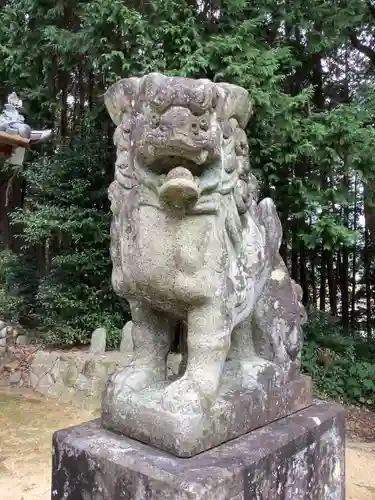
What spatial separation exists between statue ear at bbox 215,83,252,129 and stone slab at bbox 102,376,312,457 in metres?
0.82

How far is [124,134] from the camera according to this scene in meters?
1.43

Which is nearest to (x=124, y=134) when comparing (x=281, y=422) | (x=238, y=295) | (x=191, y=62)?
(x=238, y=295)

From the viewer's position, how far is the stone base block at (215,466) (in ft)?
3.98

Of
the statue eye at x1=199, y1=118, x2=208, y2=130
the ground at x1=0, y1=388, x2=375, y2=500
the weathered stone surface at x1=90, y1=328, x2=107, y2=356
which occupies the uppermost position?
the statue eye at x1=199, y1=118, x2=208, y2=130

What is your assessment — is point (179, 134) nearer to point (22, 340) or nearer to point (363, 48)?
point (22, 340)

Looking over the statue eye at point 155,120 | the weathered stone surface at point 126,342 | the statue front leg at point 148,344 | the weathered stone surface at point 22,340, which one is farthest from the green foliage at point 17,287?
the statue eye at point 155,120

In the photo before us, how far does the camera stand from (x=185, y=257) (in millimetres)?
1335

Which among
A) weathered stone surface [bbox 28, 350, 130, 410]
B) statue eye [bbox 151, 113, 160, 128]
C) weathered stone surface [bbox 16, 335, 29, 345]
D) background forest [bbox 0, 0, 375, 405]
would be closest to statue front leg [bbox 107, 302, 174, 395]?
statue eye [bbox 151, 113, 160, 128]

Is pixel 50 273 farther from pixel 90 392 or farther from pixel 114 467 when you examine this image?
pixel 114 467

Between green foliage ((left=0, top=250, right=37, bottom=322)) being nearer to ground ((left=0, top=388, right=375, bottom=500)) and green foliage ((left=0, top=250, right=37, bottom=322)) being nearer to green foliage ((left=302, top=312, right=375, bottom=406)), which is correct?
ground ((left=0, top=388, right=375, bottom=500))

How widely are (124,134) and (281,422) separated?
1031 mm

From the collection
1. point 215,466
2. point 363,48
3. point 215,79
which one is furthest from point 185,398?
point 363,48

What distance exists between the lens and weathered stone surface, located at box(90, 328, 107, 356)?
4777mm

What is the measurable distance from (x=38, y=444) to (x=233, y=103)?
122 inches
